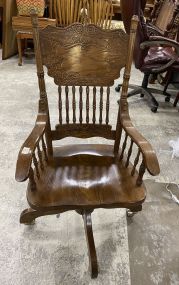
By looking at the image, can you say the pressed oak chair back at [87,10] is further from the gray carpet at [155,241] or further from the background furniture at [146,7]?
the gray carpet at [155,241]

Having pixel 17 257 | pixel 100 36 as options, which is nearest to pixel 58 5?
pixel 100 36

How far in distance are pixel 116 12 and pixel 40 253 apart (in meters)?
4.04

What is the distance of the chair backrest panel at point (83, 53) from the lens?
1173mm

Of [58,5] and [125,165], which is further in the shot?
[58,5]

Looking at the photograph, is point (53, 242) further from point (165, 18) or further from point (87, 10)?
point (87, 10)

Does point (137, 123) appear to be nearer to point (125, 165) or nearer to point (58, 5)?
point (125, 165)

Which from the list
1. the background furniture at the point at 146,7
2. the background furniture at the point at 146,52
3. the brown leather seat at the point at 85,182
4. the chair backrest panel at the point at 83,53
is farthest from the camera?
the background furniture at the point at 146,7

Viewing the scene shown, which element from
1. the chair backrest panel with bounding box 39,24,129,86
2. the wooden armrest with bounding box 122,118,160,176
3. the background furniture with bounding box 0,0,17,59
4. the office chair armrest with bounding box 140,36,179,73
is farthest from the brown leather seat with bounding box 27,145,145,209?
the background furniture with bounding box 0,0,17,59

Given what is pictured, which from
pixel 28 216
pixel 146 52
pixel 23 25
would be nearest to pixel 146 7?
pixel 23 25

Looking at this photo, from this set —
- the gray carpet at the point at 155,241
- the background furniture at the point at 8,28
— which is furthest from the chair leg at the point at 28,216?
the background furniture at the point at 8,28

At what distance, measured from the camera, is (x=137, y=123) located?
8.28 feet

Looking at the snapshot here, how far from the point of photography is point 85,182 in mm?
1174

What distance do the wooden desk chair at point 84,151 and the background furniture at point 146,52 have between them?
120 cm

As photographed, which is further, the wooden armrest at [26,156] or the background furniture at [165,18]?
the background furniture at [165,18]
